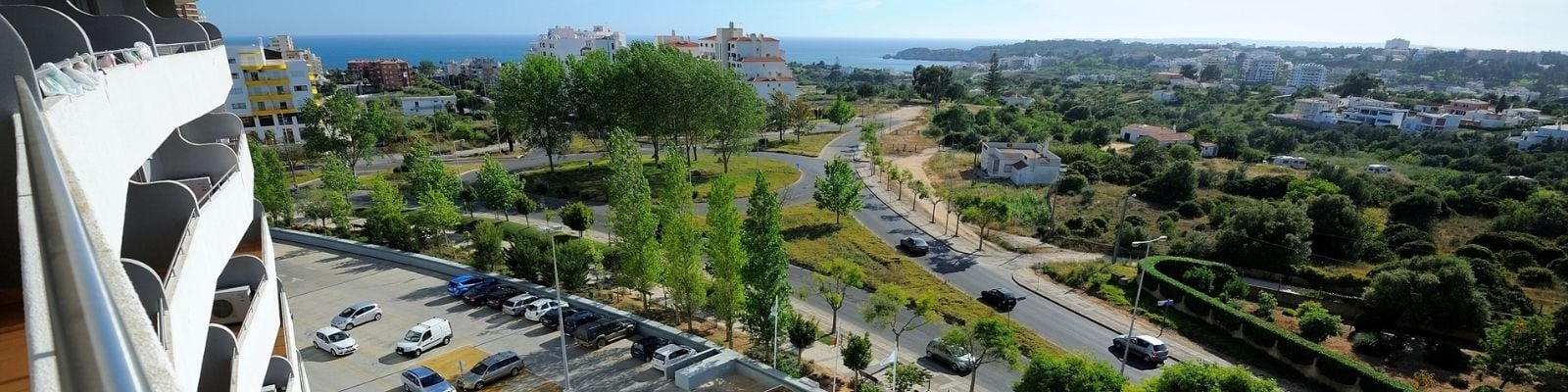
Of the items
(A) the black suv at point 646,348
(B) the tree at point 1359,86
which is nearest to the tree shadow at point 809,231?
(A) the black suv at point 646,348

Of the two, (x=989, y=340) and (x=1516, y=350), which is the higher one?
(x=989, y=340)

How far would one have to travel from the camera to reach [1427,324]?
24531mm

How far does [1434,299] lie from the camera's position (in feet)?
78.7

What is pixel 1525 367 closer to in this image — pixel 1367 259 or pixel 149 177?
pixel 1367 259

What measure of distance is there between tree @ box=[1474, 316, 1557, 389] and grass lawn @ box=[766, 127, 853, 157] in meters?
43.6

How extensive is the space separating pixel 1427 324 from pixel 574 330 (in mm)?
29175

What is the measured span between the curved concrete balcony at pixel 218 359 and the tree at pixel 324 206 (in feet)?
82.9

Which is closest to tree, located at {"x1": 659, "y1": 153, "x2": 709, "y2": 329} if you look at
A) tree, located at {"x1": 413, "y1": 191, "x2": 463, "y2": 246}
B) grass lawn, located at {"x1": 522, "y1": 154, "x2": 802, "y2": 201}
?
tree, located at {"x1": 413, "y1": 191, "x2": 463, "y2": 246}

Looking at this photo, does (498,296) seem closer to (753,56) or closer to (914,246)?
(914,246)

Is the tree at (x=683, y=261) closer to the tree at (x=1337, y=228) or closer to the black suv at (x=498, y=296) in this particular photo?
the black suv at (x=498, y=296)

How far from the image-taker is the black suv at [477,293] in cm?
2322

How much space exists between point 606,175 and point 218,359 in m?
39.8

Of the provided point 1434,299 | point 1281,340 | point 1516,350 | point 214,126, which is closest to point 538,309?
point 214,126

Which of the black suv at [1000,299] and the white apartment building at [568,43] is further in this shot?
the white apartment building at [568,43]
